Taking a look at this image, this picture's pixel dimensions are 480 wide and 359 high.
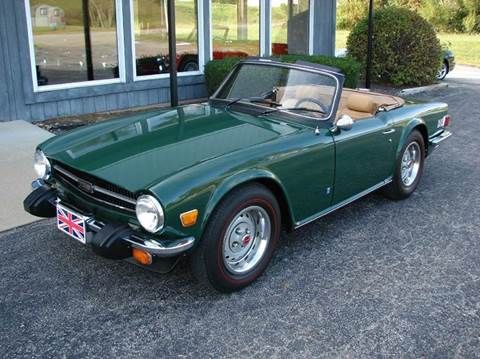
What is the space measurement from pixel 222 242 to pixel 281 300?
0.56m

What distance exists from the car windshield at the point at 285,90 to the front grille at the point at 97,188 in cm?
156

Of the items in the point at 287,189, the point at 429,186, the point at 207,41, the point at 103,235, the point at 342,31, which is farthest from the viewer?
the point at 342,31

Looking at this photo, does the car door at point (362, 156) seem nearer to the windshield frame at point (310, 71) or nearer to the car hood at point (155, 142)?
the windshield frame at point (310, 71)

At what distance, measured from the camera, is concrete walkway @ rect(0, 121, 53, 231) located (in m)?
4.82

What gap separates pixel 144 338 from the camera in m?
3.11

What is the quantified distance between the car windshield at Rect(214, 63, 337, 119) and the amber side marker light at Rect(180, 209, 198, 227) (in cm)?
150

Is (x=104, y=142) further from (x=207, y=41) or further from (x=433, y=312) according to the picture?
(x=207, y=41)

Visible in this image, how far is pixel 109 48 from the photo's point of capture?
30.1 feet

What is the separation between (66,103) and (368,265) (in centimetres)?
610

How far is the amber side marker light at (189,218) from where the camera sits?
3143 millimetres

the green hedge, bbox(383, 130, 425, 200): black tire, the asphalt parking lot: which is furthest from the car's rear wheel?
the asphalt parking lot

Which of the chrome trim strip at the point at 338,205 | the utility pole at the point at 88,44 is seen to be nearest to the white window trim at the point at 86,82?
the utility pole at the point at 88,44

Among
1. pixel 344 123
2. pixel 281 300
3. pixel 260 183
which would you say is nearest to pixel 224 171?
pixel 260 183

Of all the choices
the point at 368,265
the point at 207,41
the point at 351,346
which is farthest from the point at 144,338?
the point at 207,41
